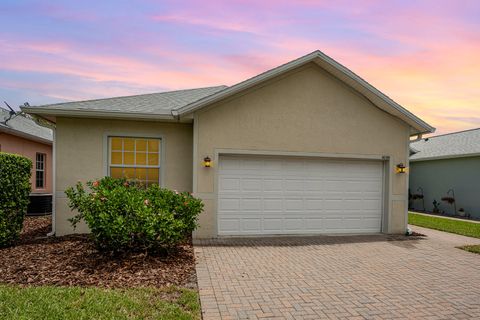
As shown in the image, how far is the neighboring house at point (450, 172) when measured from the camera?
1619 centimetres

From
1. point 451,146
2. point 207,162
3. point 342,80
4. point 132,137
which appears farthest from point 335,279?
point 451,146

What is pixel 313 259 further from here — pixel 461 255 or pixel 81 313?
pixel 81 313

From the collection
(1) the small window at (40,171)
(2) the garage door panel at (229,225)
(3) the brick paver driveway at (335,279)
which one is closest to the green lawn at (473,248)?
(3) the brick paver driveway at (335,279)

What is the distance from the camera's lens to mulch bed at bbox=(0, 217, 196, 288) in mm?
5367

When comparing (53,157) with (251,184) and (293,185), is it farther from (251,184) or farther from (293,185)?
(293,185)

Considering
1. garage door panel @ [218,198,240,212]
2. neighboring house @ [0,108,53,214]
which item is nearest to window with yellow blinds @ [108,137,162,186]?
garage door panel @ [218,198,240,212]

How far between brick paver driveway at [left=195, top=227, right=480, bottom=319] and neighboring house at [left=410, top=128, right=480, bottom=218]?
939cm

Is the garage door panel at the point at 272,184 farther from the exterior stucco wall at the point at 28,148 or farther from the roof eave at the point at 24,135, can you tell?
the exterior stucco wall at the point at 28,148

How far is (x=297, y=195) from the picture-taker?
9.52 m

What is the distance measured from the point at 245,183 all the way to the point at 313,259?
298cm

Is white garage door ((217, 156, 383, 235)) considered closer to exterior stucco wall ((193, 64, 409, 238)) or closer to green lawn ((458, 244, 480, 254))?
exterior stucco wall ((193, 64, 409, 238))

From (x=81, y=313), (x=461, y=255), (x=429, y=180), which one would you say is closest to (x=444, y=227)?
(x=461, y=255)

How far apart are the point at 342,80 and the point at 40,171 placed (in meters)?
14.7

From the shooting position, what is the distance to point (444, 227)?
12.1 m
